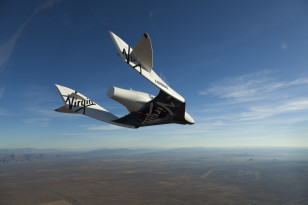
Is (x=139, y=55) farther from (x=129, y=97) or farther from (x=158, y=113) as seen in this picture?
(x=158, y=113)

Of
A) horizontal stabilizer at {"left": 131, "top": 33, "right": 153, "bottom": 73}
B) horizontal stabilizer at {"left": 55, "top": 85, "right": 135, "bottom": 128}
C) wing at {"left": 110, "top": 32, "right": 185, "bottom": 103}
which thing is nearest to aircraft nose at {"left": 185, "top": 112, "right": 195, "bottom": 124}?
horizontal stabilizer at {"left": 55, "top": 85, "right": 135, "bottom": 128}

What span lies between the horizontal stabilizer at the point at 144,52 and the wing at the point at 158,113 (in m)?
2.79

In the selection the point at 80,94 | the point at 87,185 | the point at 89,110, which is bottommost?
the point at 87,185

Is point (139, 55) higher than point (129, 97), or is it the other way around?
point (139, 55)

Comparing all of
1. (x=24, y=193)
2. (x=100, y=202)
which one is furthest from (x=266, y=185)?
(x=24, y=193)

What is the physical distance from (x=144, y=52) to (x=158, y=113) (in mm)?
5697

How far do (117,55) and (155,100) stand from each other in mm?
4370

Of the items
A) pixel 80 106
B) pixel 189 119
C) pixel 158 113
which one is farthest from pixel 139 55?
pixel 189 119

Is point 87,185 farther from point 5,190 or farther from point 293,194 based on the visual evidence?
point 293,194

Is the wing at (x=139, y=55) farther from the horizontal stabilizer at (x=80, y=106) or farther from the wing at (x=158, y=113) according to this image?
the horizontal stabilizer at (x=80, y=106)

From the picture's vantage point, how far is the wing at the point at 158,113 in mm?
10617

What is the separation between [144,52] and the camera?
7.37 m

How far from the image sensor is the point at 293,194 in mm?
166625

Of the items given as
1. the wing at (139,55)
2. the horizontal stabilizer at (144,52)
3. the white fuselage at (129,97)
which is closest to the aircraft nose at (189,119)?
the white fuselage at (129,97)
